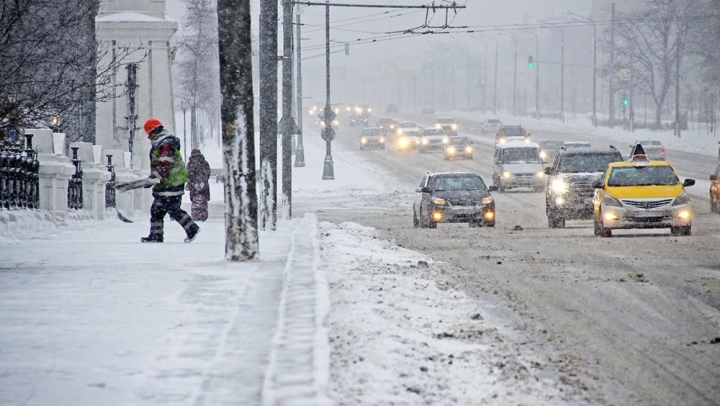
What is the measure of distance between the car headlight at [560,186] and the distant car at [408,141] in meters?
46.7

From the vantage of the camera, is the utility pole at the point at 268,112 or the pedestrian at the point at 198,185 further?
the pedestrian at the point at 198,185

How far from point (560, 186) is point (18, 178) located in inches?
482

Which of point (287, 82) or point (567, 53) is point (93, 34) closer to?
point (287, 82)

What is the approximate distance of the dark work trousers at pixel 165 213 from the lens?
Answer: 1431cm

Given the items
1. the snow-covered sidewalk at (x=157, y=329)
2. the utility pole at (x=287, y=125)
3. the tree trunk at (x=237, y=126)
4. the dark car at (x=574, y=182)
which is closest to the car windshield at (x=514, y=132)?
the utility pole at (x=287, y=125)

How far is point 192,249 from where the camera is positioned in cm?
1342

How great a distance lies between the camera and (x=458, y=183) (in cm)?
2531

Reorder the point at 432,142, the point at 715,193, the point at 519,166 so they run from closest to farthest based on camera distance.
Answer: the point at 715,193 < the point at 519,166 < the point at 432,142

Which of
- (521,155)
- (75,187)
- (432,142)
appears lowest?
(75,187)

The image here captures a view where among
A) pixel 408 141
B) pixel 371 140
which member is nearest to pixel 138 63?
pixel 408 141

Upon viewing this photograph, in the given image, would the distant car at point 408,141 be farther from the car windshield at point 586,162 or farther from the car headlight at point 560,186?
the car headlight at point 560,186

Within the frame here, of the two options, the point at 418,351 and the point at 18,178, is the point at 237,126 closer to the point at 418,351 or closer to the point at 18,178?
the point at 418,351

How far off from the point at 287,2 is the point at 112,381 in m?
21.0

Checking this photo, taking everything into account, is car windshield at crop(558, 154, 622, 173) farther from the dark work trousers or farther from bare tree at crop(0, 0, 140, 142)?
the dark work trousers
